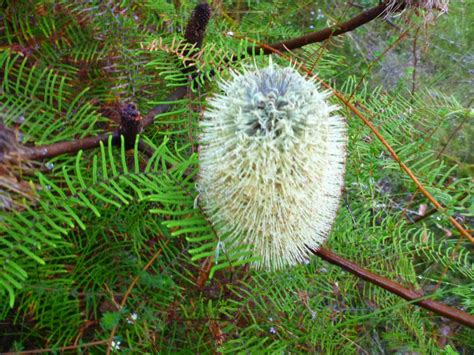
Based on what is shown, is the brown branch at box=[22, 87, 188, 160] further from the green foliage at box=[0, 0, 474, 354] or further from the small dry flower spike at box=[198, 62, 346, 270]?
the small dry flower spike at box=[198, 62, 346, 270]

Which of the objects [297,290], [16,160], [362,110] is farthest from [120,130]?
[362,110]

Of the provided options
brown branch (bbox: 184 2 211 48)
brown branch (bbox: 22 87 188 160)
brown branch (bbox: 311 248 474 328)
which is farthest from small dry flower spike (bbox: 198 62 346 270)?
brown branch (bbox: 184 2 211 48)

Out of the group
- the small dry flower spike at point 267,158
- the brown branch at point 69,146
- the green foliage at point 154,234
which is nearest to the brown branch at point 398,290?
the green foliage at point 154,234

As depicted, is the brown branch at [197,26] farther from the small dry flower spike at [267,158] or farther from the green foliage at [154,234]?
the small dry flower spike at [267,158]

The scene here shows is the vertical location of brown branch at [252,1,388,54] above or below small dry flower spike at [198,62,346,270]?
above

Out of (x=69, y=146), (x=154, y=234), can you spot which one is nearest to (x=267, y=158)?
(x=69, y=146)

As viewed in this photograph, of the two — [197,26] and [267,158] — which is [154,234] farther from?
Answer: [267,158]

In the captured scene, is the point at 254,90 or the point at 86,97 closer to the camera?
the point at 254,90

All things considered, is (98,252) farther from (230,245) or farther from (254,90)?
(254,90)
